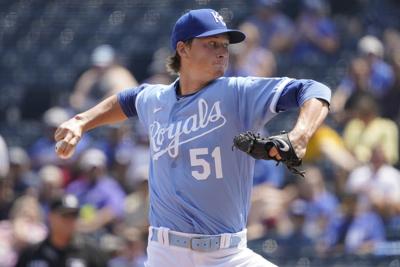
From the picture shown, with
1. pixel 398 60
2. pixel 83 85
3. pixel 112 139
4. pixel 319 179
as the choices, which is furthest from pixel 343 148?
pixel 83 85

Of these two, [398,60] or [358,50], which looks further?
[358,50]

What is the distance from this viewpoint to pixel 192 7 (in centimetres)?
1234

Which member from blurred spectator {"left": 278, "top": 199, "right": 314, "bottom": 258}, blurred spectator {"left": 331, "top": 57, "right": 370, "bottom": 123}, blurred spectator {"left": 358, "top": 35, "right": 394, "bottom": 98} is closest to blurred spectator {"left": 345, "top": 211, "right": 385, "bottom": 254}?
blurred spectator {"left": 278, "top": 199, "right": 314, "bottom": 258}

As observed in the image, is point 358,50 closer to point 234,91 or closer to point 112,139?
point 112,139

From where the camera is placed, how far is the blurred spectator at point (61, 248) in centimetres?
699

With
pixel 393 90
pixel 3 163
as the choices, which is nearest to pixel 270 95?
pixel 3 163

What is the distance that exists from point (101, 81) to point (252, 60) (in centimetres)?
160

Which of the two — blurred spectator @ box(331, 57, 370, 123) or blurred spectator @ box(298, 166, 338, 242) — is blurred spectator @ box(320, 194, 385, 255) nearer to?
blurred spectator @ box(298, 166, 338, 242)

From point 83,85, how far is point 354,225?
12.4 ft

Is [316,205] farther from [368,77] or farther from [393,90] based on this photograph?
[368,77]

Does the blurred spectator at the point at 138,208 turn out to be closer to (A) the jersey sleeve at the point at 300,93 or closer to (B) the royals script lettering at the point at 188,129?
(B) the royals script lettering at the point at 188,129

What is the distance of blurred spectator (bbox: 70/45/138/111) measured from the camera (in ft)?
34.2

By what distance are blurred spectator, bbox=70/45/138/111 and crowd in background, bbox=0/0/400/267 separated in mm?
14

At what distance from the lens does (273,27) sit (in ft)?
36.5
